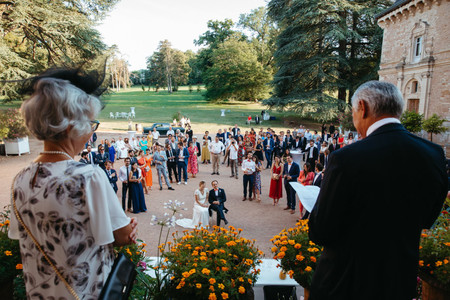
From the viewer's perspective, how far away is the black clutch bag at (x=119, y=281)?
4.74ft

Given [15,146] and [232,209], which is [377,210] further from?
[15,146]

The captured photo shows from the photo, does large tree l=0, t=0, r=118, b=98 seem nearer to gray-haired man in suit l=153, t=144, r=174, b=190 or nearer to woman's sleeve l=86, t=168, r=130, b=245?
gray-haired man in suit l=153, t=144, r=174, b=190

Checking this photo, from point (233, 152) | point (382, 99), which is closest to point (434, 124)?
point (233, 152)

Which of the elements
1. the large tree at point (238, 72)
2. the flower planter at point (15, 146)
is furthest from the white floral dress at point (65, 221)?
the large tree at point (238, 72)

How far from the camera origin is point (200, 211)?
8.53 meters

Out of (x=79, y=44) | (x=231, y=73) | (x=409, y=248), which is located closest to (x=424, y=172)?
(x=409, y=248)

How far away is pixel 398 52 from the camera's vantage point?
2462 centimetres

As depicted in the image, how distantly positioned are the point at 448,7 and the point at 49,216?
27.0 metres

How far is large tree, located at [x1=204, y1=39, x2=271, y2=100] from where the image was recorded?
1993 inches

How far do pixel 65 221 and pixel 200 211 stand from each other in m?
7.31

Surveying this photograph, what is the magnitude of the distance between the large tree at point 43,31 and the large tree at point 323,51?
68.9 feet

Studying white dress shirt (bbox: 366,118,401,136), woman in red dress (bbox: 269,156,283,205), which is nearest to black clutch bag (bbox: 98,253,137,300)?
white dress shirt (bbox: 366,118,401,136)

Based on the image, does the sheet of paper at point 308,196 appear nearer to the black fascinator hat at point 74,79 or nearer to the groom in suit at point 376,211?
the groom in suit at point 376,211

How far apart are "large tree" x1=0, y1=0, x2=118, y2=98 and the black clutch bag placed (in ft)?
59.7
